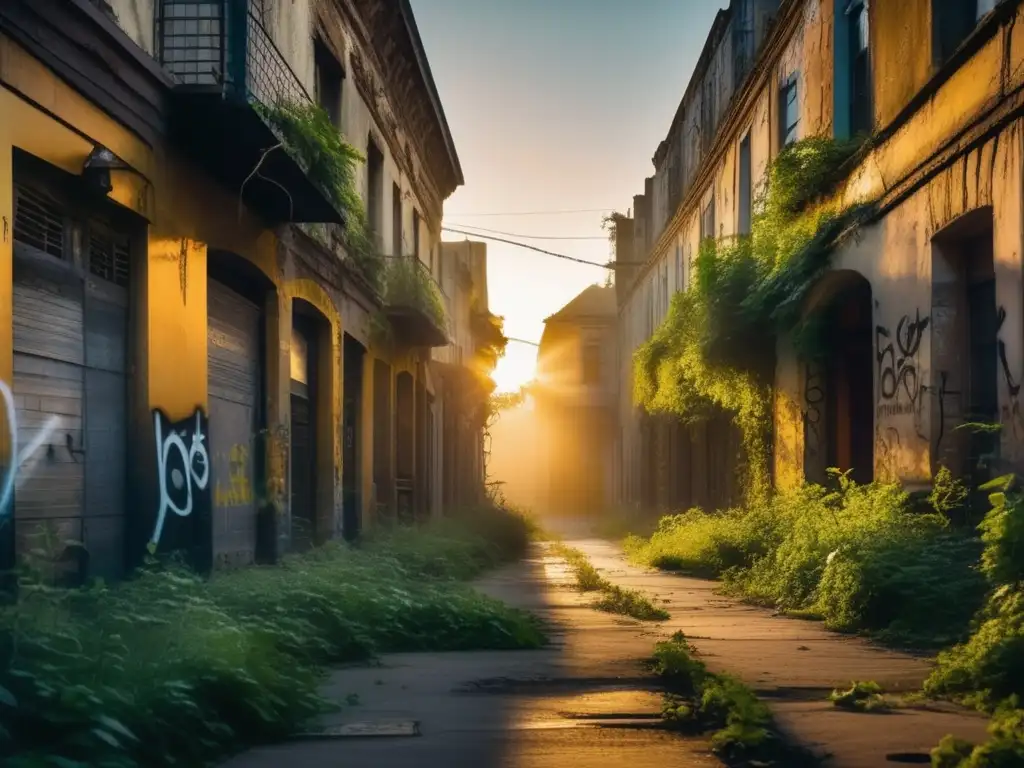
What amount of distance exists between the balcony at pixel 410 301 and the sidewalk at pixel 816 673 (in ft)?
22.2

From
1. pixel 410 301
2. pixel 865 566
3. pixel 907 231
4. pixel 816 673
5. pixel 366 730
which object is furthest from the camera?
pixel 410 301

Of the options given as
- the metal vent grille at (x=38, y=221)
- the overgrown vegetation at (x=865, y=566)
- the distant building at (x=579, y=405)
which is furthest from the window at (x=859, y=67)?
the distant building at (x=579, y=405)

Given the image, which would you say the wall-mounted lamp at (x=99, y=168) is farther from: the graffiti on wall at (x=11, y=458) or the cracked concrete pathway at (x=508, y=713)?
the cracked concrete pathway at (x=508, y=713)

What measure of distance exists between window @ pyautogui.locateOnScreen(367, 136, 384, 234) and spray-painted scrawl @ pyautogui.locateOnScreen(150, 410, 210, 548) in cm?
725

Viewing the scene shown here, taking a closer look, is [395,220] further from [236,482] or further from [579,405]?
[579,405]

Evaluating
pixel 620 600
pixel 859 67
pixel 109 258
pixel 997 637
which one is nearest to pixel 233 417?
pixel 109 258

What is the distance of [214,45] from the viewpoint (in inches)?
336

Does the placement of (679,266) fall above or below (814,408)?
above

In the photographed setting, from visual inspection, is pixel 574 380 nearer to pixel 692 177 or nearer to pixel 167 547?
pixel 692 177

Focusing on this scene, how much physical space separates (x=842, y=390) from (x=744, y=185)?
17.8ft

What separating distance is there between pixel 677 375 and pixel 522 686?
12.7m

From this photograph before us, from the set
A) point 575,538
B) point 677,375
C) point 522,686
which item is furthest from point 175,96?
point 575,538

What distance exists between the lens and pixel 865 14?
11789 mm

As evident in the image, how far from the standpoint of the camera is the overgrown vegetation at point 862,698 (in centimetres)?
514
